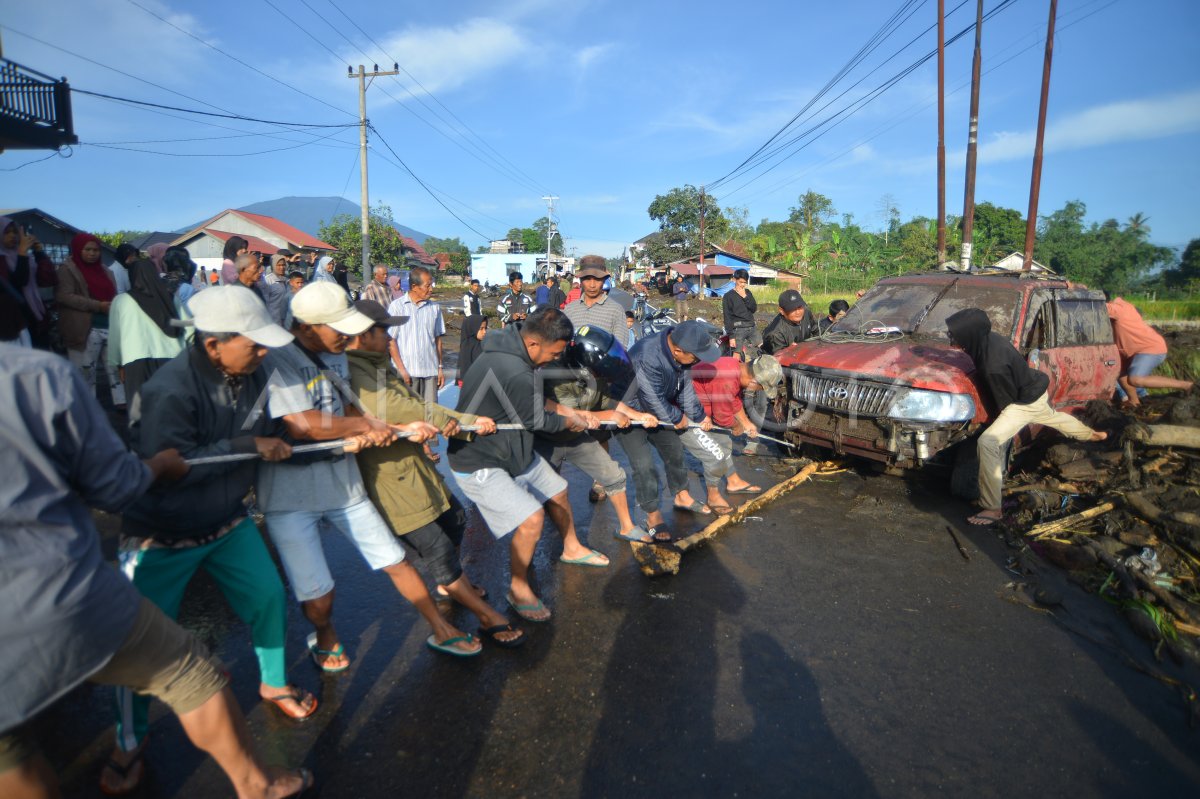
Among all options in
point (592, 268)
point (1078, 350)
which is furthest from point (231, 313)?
point (1078, 350)

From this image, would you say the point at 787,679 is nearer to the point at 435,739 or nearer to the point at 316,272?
the point at 435,739

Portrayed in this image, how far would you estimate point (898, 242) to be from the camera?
58781 mm

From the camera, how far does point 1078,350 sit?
6758 millimetres

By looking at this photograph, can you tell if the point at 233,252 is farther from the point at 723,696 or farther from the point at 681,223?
the point at 681,223

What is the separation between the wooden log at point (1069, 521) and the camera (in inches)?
197

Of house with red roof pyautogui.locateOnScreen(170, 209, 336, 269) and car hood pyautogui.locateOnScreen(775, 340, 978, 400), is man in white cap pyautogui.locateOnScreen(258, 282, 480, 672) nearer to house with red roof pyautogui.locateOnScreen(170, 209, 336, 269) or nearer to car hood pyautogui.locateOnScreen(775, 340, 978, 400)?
car hood pyautogui.locateOnScreen(775, 340, 978, 400)

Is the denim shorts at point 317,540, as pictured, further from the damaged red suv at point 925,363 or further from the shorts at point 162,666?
the damaged red suv at point 925,363

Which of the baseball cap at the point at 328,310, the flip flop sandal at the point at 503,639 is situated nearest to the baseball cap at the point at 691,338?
the flip flop sandal at the point at 503,639

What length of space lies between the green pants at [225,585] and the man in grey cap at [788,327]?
21.9 feet

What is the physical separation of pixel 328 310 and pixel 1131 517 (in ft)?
19.0

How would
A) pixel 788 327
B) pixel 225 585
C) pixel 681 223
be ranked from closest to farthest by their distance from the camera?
1. pixel 225 585
2. pixel 788 327
3. pixel 681 223

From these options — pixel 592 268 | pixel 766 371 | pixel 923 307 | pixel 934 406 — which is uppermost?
pixel 592 268

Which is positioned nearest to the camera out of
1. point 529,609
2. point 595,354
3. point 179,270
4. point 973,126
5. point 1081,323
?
point 529,609

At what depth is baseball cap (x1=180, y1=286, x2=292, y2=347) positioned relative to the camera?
96.0 inches
